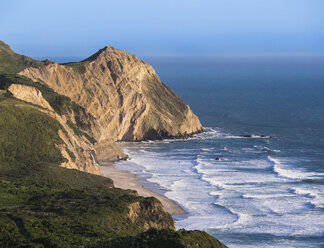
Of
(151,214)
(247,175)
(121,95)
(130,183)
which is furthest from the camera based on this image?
(121,95)

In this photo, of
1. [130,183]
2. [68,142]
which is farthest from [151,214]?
[130,183]

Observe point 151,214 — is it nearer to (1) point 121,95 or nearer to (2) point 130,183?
(2) point 130,183

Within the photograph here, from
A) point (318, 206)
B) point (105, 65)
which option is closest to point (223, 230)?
point (318, 206)

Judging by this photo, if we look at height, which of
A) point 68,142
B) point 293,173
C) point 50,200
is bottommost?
point 293,173

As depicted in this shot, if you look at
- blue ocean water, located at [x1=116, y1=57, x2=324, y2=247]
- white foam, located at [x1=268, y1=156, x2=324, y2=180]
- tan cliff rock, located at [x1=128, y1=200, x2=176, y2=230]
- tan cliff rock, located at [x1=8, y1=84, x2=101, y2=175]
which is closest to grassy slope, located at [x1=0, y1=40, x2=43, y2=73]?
blue ocean water, located at [x1=116, y1=57, x2=324, y2=247]

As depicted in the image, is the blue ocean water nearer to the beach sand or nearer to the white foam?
the white foam
